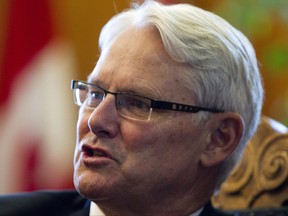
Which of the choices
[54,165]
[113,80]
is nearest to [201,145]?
[113,80]

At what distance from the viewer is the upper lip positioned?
62.5 inches

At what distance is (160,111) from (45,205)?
1.64ft

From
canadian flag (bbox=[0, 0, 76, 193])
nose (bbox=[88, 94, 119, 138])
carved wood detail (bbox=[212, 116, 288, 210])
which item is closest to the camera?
nose (bbox=[88, 94, 119, 138])

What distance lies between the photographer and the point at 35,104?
2.62 meters

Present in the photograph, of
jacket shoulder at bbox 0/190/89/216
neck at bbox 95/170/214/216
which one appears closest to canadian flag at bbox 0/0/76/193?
jacket shoulder at bbox 0/190/89/216

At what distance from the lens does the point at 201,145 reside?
175 centimetres

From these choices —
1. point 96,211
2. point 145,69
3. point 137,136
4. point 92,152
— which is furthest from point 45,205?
point 145,69

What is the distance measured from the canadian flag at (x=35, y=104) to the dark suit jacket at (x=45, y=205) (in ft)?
2.36

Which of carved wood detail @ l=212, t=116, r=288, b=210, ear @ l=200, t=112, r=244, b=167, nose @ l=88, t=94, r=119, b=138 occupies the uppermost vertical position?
nose @ l=88, t=94, r=119, b=138

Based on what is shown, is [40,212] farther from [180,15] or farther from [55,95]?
[55,95]

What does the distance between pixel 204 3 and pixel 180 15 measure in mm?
1443

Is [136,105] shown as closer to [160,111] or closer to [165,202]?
[160,111]

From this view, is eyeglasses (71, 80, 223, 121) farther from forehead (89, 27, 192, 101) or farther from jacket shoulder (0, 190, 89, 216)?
jacket shoulder (0, 190, 89, 216)

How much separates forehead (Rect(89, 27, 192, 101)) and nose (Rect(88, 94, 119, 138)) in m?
0.06
